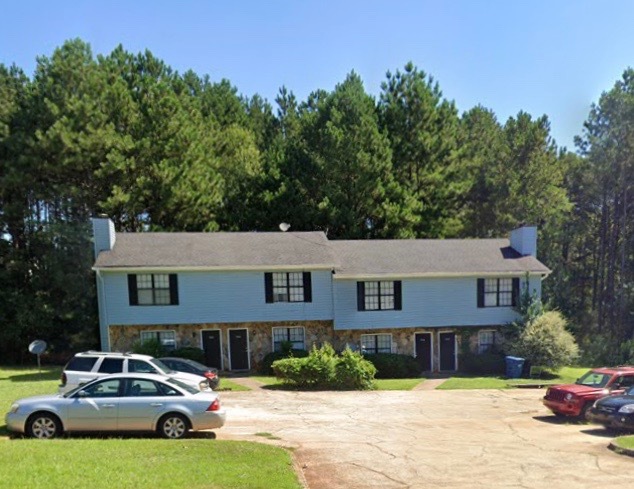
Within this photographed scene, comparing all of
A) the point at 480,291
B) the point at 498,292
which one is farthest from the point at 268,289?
the point at 498,292

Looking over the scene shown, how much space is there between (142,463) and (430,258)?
73.4ft

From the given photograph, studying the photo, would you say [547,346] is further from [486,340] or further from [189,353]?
[189,353]

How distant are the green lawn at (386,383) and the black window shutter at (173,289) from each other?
531 cm

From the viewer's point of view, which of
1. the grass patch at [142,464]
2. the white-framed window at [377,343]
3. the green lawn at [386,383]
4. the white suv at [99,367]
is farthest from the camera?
the white-framed window at [377,343]

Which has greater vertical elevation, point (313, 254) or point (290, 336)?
point (313, 254)

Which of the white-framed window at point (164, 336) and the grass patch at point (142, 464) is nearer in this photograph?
the grass patch at point (142, 464)

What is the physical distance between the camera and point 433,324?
28031 mm

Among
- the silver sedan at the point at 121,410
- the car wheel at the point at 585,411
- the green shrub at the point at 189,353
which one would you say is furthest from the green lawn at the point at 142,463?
the green shrub at the point at 189,353

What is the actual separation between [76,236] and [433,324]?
21.8 meters

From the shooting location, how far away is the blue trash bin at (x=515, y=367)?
26.2m

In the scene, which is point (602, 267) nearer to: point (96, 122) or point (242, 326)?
point (242, 326)

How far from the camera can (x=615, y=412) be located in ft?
49.2

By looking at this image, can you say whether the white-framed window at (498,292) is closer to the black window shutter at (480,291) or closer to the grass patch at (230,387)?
the black window shutter at (480,291)

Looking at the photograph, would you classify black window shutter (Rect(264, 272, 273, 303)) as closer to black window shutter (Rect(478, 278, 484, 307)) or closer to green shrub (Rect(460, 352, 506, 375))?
green shrub (Rect(460, 352, 506, 375))
